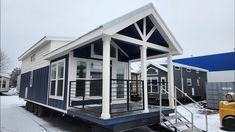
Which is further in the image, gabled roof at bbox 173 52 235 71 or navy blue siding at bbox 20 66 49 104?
gabled roof at bbox 173 52 235 71

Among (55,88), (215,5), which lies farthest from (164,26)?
(215,5)

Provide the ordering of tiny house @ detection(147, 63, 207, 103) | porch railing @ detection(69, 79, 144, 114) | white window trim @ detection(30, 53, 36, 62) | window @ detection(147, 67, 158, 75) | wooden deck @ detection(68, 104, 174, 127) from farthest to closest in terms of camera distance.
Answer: window @ detection(147, 67, 158, 75) < tiny house @ detection(147, 63, 207, 103) < white window trim @ detection(30, 53, 36, 62) < porch railing @ detection(69, 79, 144, 114) < wooden deck @ detection(68, 104, 174, 127)

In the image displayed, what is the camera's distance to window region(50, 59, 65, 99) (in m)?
6.87

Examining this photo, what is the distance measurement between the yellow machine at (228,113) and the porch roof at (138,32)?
2639mm

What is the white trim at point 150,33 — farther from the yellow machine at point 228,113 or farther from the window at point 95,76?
the yellow machine at point 228,113

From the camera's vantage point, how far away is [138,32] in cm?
523

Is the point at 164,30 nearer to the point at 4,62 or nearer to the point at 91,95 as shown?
the point at 91,95

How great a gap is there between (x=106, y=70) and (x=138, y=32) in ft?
6.03

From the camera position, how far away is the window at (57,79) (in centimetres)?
687

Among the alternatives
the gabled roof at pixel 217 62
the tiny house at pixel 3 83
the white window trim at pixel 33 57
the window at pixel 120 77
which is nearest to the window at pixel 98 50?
the window at pixel 120 77

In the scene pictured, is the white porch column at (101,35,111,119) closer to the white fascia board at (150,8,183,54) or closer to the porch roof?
the porch roof

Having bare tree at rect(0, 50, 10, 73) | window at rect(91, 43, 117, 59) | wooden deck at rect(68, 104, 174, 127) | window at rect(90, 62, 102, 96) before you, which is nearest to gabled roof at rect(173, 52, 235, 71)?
window at rect(91, 43, 117, 59)

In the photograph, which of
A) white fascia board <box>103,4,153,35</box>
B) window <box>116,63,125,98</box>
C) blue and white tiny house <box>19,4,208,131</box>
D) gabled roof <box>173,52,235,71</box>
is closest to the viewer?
white fascia board <box>103,4,153,35</box>

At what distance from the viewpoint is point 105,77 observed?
4133mm
